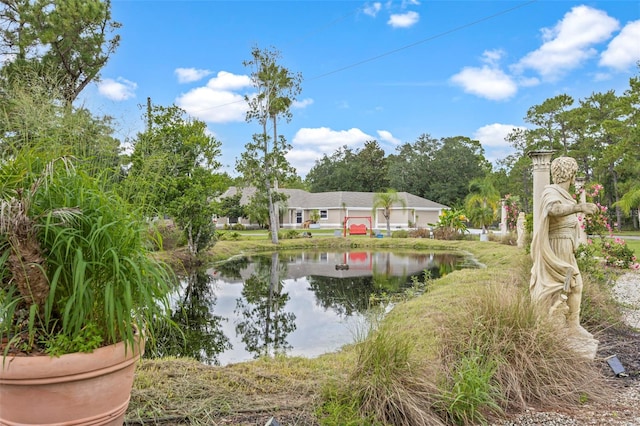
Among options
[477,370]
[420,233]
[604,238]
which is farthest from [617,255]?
[420,233]

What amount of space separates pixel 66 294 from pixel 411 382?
2.15m

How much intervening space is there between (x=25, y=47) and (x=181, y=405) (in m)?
19.2

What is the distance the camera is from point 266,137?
2244 centimetres

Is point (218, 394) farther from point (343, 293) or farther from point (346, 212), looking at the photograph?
point (346, 212)

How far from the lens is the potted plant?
5.88 ft

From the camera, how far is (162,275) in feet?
6.88

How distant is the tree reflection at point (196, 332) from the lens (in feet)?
18.3

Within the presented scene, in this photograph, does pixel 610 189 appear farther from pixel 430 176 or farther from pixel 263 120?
pixel 263 120

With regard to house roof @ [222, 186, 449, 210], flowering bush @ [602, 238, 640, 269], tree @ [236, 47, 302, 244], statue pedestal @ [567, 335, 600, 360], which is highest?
tree @ [236, 47, 302, 244]

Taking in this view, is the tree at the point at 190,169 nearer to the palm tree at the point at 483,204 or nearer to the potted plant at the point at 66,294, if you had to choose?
the potted plant at the point at 66,294

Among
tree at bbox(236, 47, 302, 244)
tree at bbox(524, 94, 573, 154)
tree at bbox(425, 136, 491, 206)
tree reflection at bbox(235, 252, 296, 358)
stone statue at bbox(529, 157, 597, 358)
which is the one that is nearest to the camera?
stone statue at bbox(529, 157, 597, 358)

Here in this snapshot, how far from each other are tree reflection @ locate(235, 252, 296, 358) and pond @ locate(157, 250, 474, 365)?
0.02 metres

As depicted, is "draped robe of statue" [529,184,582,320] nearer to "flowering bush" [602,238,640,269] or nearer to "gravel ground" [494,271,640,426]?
"gravel ground" [494,271,640,426]

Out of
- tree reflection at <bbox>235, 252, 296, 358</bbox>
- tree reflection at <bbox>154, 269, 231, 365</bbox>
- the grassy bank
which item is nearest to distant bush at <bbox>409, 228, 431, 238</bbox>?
tree reflection at <bbox>235, 252, 296, 358</bbox>
